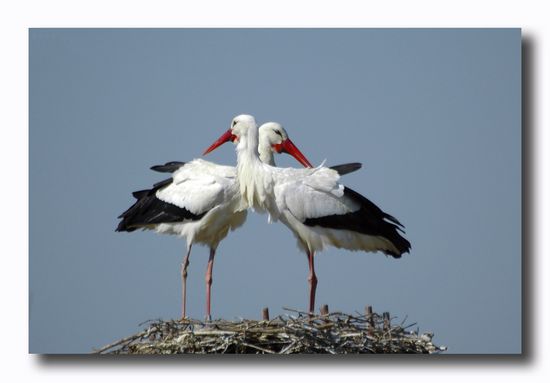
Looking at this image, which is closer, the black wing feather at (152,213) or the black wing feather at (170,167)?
the black wing feather at (152,213)

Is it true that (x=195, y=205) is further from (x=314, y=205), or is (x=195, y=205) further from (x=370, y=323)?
(x=370, y=323)

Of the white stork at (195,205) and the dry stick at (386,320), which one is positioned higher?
the white stork at (195,205)

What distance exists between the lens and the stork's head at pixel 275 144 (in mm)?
8828

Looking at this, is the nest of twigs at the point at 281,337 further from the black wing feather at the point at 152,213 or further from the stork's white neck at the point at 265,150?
the stork's white neck at the point at 265,150

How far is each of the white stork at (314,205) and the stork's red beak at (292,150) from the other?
2.12ft

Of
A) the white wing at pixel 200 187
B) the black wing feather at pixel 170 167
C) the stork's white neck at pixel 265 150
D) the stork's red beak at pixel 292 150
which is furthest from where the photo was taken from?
the stork's red beak at pixel 292 150

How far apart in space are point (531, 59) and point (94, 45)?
2464 mm

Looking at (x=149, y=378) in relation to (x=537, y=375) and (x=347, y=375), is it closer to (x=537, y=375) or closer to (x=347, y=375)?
(x=347, y=375)

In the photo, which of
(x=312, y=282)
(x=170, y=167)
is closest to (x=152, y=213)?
(x=170, y=167)

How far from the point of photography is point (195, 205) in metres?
8.41

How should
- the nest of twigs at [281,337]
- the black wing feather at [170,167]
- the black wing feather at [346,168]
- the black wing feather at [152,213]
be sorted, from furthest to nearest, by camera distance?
the black wing feather at [170,167] → the black wing feather at [152,213] → the black wing feather at [346,168] → the nest of twigs at [281,337]

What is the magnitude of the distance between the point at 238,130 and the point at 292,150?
661 mm

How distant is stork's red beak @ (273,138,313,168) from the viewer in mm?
8914

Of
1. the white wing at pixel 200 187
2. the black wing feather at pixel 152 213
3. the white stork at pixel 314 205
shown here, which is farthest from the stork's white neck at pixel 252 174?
the black wing feather at pixel 152 213
